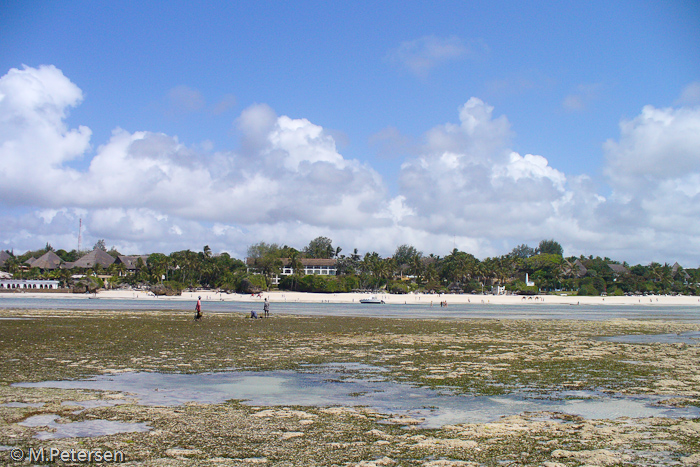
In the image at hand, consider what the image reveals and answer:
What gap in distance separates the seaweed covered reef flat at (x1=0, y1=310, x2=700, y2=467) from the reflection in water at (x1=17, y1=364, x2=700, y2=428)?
2.03 feet

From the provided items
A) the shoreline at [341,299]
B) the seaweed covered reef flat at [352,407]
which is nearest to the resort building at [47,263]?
the shoreline at [341,299]

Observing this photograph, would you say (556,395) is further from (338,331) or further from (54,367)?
(338,331)

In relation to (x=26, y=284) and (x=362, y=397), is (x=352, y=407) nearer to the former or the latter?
(x=362, y=397)

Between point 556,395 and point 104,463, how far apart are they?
12826 mm

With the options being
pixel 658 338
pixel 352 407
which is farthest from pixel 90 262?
pixel 352 407

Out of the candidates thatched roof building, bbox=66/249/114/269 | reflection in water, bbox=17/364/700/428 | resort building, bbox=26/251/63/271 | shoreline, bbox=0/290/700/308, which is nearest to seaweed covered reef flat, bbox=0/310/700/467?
reflection in water, bbox=17/364/700/428

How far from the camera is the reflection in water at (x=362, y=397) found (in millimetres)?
14555

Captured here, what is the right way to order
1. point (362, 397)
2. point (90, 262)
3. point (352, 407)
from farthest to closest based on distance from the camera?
point (90, 262) < point (362, 397) < point (352, 407)

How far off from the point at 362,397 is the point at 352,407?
147cm

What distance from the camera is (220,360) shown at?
23578 millimetres

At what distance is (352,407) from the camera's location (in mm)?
14883

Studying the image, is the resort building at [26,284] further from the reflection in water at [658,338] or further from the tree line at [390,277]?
the reflection in water at [658,338]

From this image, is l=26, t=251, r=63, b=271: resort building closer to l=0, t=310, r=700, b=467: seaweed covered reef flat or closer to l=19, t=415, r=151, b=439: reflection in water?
l=0, t=310, r=700, b=467: seaweed covered reef flat

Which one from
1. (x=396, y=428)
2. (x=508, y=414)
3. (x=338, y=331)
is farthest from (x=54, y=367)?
(x=338, y=331)
